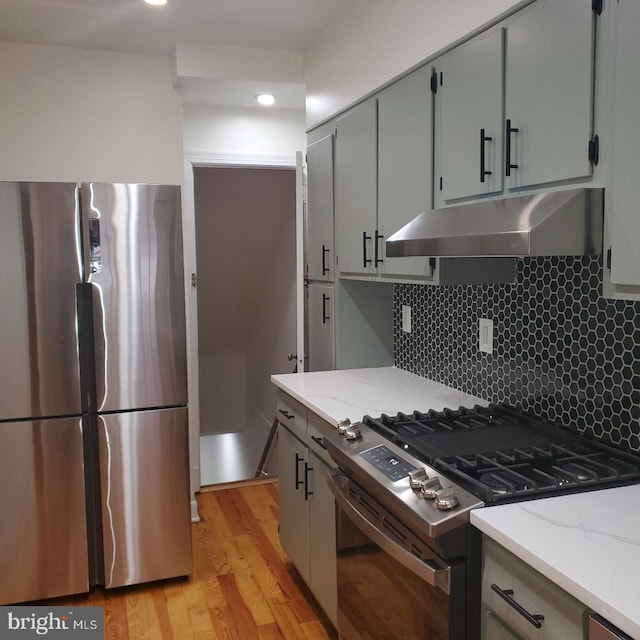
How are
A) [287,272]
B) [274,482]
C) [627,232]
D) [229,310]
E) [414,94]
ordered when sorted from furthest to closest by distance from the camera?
[229,310] → [287,272] → [274,482] → [414,94] → [627,232]

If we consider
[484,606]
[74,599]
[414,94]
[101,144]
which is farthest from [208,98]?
[484,606]

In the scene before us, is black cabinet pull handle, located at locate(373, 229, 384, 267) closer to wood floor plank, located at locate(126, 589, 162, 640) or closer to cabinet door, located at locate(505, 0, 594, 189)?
cabinet door, located at locate(505, 0, 594, 189)

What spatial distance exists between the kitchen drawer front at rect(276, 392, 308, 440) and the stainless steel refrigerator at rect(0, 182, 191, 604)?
0.45 metres

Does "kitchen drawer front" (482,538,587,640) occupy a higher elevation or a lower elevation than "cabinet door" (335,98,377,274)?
lower

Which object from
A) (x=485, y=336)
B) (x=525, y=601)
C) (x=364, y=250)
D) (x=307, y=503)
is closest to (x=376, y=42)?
(x=364, y=250)

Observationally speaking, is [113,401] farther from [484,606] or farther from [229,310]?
[229,310]

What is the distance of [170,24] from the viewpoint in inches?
127

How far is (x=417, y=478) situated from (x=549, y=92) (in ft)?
3.48

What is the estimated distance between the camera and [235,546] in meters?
3.53

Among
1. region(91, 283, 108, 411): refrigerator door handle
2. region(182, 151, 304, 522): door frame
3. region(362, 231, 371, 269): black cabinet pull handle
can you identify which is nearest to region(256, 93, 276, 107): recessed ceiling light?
region(182, 151, 304, 522): door frame

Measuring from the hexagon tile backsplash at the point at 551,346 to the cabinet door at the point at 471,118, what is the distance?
379mm

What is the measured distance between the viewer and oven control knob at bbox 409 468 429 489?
1.68 metres

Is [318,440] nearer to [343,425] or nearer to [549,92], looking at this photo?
[343,425]

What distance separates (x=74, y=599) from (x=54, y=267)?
1522 millimetres
